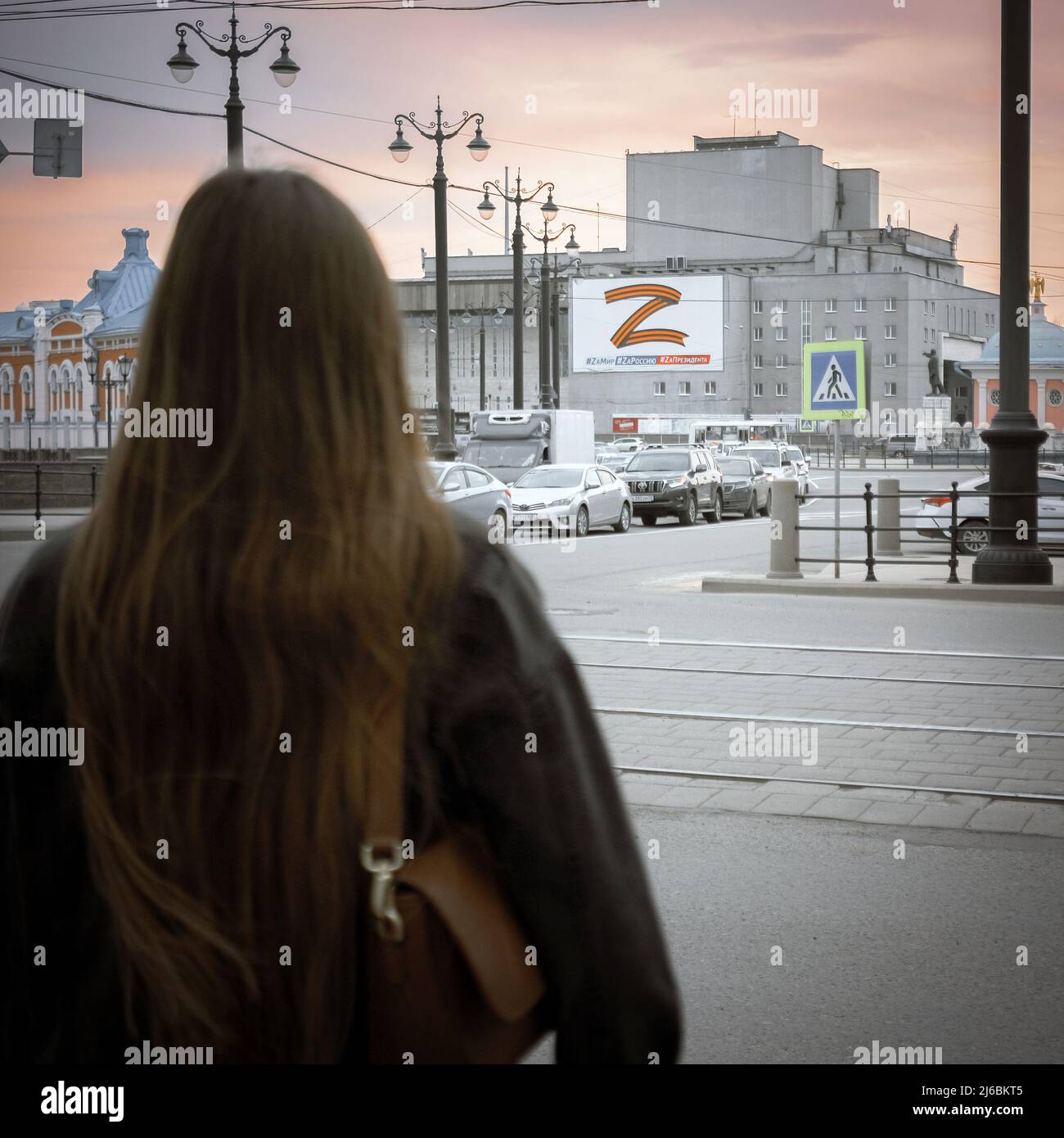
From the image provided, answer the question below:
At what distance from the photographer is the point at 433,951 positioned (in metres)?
1.49

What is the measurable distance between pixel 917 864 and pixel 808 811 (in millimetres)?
871

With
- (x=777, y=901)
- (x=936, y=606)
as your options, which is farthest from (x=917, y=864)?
(x=936, y=606)

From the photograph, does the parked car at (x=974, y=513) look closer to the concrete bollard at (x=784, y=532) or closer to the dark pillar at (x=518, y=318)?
the concrete bollard at (x=784, y=532)

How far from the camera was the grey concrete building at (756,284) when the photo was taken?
346 ft

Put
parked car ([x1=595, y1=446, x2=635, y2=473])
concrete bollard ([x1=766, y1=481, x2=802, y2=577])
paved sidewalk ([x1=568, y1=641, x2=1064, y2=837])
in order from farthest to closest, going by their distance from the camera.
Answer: parked car ([x1=595, y1=446, x2=635, y2=473])
concrete bollard ([x1=766, y1=481, x2=802, y2=577])
paved sidewalk ([x1=568, y1=641, x2=1064, y2=837])

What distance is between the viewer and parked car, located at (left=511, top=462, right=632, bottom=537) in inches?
1051

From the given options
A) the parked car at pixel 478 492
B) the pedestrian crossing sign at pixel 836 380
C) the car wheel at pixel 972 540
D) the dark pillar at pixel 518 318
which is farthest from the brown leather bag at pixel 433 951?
the dark pillar at pixel 518 318

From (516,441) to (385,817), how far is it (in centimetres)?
3164

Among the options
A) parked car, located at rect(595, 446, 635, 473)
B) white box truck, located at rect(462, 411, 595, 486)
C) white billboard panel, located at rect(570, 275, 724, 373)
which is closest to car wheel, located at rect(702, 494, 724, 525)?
white box truck, located at rect(462, 411, 595, 486)

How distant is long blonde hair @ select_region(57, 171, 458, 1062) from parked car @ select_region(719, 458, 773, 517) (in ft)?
105

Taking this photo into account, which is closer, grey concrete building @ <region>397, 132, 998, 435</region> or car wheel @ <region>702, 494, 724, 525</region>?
car wheel @ <region>702, 494, 724, 525</region>

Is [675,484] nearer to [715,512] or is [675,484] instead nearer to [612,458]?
[715,512]

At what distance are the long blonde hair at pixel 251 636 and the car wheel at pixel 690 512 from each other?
98.1ft

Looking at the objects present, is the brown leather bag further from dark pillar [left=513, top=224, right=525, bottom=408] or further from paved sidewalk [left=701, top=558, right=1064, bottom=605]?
dark pillar [left=513, top=224, right=525, bottom=408]
